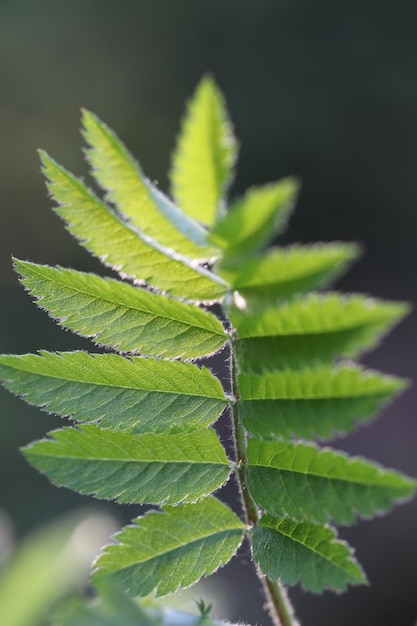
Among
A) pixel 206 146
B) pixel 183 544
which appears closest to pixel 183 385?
pixel 183 544

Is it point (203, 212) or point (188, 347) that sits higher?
point (203, 212)

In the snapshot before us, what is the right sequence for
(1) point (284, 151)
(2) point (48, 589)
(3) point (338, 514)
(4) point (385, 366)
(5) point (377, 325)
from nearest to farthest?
(5) point (377, 325), (3) point (338, 514), (2) point (48, 589), (4) point (385, 366), (1) point (284, 151)

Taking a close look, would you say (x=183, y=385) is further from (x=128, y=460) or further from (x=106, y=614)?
(x=106, y=614)

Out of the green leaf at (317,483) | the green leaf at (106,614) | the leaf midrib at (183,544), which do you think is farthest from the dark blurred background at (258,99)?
the green leaf at (106,614)

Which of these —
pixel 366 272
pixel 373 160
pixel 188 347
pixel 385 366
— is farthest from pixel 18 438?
pixel 188 347

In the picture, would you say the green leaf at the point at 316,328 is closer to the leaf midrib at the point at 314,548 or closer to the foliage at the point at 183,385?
the foliage at the point at 183,385

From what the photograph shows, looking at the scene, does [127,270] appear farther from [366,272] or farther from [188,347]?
[366,272]

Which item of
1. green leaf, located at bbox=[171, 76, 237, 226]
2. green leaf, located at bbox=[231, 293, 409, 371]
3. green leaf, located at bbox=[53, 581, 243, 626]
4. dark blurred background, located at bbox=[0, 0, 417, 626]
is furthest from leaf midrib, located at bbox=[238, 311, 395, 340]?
dark blurred background, located at bbox=[0, 0, 417, 626]
